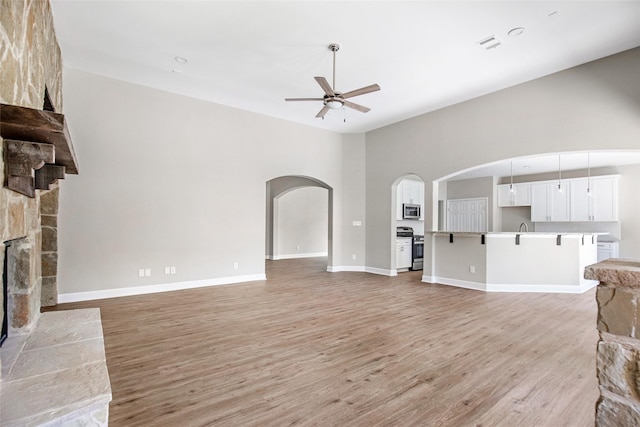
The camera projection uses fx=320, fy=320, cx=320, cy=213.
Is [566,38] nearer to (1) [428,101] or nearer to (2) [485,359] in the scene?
(1) [428,101]

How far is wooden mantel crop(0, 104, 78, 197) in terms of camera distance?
140 cm

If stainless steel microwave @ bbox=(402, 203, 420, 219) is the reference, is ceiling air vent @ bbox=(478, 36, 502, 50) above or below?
above

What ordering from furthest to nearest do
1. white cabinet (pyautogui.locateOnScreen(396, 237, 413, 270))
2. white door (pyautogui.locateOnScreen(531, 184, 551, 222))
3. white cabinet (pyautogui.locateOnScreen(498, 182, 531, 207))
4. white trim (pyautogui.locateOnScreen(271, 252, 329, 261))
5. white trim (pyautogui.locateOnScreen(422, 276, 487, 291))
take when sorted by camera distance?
white trim (pyautogui.locateOnScreen(271, 252, 329, 261)) → white cabinet (pyautogui.locateOnScreen(498, 182, 531, 207)) → white door (pyautogui.locateOnScreen(531, 184, 551, 222)) → white cabinet (pyautogui.locateOnScreen(396, 237, 413, 270)) → white trim (pyautogui.locateOnScreen(422, 276, 487, 291))

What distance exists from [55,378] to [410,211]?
27.5 feet

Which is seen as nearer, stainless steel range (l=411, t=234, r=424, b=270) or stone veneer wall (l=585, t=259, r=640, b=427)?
stone veneer wall (l=585, t=259, r=640, b=427)

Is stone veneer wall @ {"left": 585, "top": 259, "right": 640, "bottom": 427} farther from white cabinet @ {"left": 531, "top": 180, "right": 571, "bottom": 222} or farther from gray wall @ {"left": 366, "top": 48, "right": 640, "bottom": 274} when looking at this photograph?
white cabinet @ {"left": 531, "top": 180, "right": 571, "bottom": 222}

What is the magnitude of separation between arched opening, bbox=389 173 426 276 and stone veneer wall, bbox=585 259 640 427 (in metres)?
5.95

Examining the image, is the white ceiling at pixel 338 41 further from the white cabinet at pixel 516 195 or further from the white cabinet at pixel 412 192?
the white cabinet at pixel 516 195

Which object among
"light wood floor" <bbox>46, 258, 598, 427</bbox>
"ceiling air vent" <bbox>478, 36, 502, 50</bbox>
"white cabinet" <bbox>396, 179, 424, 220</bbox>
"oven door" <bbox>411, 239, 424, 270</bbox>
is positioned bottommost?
"light wood floor" <bbox>46, 258, 598, 427</bbox>

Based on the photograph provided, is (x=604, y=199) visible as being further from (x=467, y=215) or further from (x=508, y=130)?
(x=508, y=130)

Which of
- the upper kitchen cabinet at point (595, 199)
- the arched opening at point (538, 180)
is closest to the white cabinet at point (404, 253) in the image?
the arched opening at point (538, 180)

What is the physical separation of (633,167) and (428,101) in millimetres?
5910

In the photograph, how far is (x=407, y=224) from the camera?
963 centimetres

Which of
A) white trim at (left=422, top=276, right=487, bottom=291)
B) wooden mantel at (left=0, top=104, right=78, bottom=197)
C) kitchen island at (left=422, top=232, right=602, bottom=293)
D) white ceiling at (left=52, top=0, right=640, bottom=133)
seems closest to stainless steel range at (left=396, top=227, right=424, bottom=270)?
white trim at (left=422, top=276, right=487, bottom=291)
